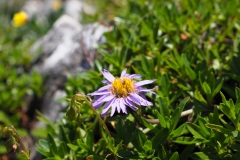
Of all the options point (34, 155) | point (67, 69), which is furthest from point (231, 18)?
point (34, 155)

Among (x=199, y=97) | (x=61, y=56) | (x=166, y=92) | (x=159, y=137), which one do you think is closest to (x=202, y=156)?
(x=159, y=137)

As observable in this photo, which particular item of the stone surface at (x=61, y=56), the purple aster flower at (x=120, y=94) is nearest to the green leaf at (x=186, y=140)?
the purple aster flower at (x=120, y=94)

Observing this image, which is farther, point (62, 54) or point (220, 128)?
point (62, 54)

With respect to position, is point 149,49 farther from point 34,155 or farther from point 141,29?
point 34,155

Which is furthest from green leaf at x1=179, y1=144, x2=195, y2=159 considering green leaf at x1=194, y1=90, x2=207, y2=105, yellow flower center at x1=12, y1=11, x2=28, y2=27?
yellow flower center at x1=12, y1=11, x2=28, y2=27

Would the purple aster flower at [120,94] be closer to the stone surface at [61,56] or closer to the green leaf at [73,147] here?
the green leaf at [73,147]

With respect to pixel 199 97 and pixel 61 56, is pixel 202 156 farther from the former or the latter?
pixel 61 56
